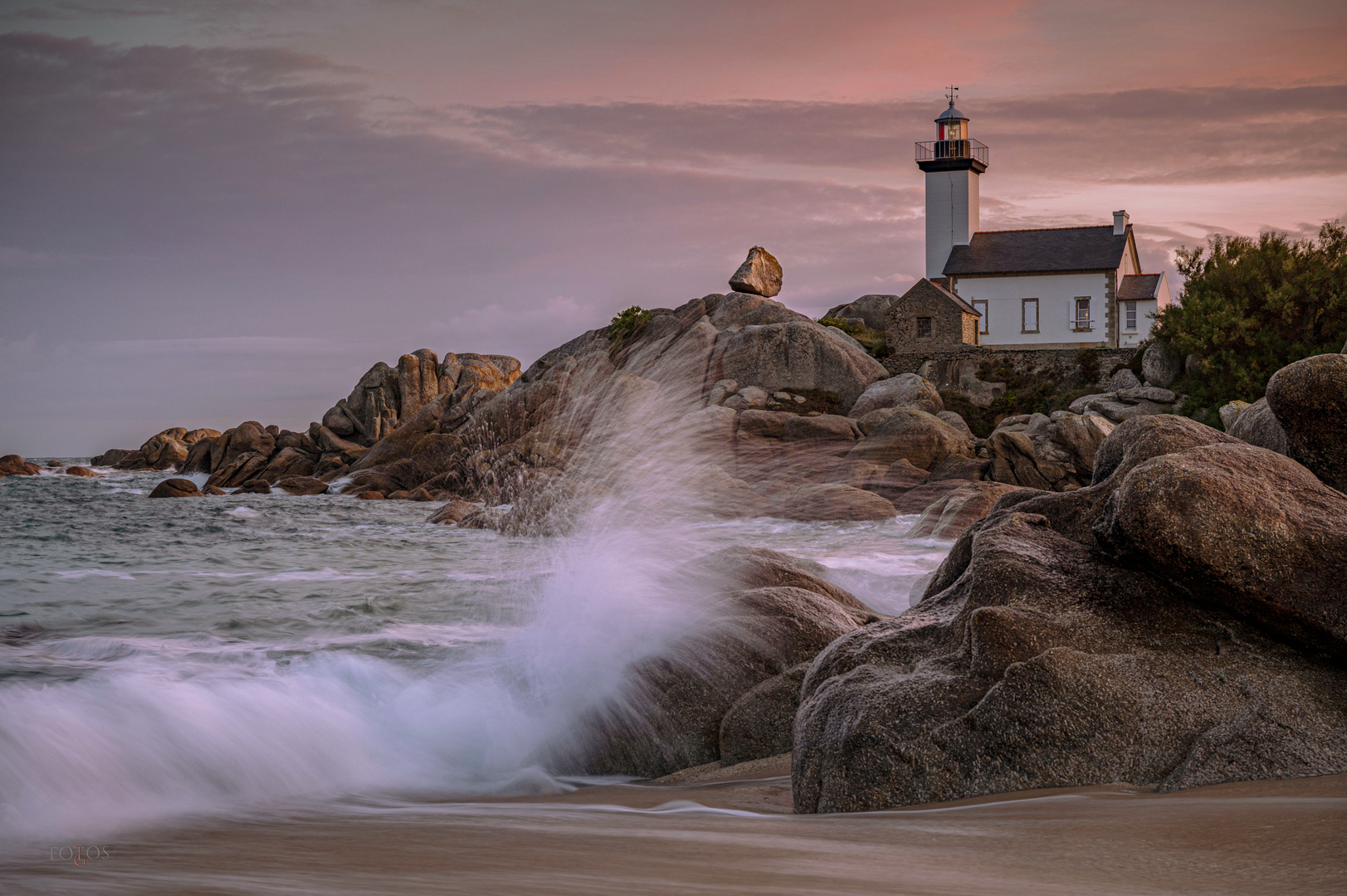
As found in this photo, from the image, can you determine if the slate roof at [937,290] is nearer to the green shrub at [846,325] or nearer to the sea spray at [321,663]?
Result: the green shrub at [846,325]

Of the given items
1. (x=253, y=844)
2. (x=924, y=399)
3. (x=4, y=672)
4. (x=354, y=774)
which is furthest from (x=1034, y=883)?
(x=924, y=399)

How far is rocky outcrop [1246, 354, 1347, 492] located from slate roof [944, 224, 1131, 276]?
48259 millimetres

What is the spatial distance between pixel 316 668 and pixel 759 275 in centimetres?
4490

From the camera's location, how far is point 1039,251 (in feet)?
171

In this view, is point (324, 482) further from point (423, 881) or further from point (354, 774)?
point (423, 881)

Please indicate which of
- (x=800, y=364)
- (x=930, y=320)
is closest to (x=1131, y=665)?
(x=800, y=364)

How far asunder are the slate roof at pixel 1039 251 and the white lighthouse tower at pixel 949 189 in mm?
806

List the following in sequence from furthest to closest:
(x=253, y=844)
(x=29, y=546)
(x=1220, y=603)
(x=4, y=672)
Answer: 1. (x=29, y=546)
2. (x=4, y=672)
3. (x=1220, y=603)
4. (x=253, y=844)

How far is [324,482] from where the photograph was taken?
44.1 meters

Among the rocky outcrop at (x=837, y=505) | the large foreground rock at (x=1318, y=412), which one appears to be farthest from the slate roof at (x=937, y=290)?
the large foreground rock at (x=1318, y=412)

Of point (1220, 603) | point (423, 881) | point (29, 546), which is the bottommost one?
point (29, 546)

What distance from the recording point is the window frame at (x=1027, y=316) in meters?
51.3

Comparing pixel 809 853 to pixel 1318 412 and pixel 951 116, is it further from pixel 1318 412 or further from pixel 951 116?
pixel 951 116

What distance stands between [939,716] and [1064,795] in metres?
0.58
